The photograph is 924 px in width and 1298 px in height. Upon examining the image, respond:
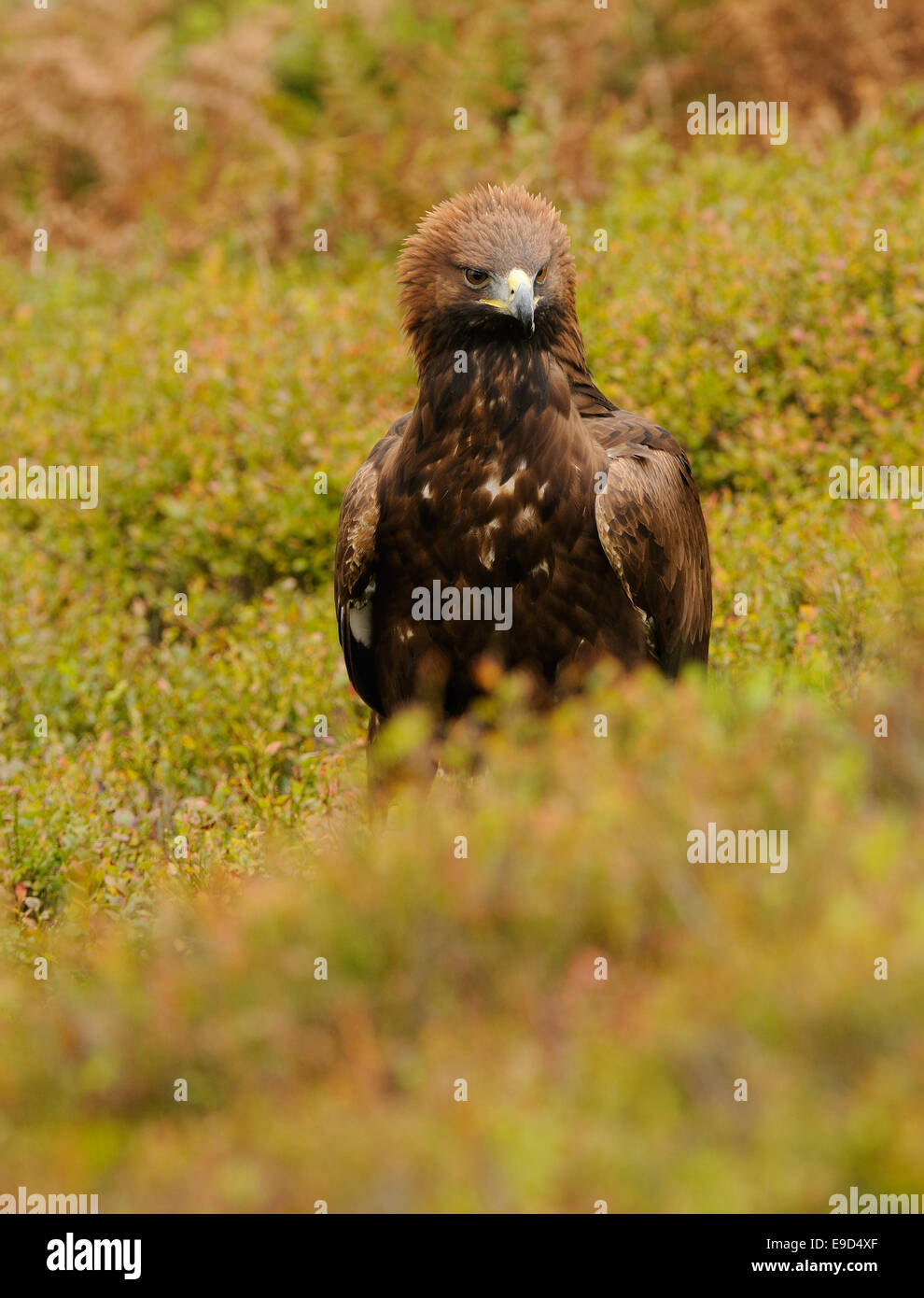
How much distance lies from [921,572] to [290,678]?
408cm

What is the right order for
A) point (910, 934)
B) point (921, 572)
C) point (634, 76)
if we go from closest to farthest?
point (910, 934) → point (921, 572) → point (634, 76)

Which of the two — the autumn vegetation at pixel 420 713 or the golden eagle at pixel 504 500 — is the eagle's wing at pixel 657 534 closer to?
the golden eagle at pixel 504 500

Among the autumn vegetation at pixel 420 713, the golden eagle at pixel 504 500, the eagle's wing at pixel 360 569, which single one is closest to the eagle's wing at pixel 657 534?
the golden eagle at pixel 504 500

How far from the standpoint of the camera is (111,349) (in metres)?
12.9

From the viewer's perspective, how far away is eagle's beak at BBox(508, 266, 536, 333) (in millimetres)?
6504

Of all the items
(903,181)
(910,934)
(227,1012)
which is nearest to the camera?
(910,934)

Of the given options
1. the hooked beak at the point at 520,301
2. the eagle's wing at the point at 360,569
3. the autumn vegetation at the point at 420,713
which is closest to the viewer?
the autumn vegetation at the point at 420,713

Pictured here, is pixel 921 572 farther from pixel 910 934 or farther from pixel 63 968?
pixel 63 968

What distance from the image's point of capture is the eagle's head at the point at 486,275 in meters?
6.67

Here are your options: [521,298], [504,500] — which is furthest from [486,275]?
[504,500]

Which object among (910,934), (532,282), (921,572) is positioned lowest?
(910,934)

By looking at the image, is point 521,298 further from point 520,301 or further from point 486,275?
point 486,275

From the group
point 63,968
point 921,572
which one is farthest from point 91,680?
point 921,572

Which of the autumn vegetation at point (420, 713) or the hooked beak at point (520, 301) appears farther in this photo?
the hooked beak at point (520, 301)
